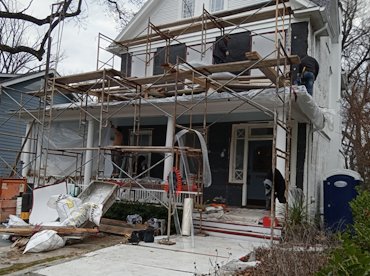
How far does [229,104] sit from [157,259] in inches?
187

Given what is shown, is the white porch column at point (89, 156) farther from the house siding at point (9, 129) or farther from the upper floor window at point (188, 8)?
the house siding at point (9, 129)

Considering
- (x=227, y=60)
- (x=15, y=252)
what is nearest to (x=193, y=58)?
(x=227, y=60)

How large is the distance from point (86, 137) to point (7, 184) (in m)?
3.59

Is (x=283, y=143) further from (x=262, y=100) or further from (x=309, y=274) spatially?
(x=309, y=274)

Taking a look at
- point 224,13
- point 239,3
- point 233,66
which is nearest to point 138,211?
point 233,66

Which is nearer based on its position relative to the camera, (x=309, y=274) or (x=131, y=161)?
(x=309, y=274)

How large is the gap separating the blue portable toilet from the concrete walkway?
116 inches

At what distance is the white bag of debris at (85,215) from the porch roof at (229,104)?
2920mm

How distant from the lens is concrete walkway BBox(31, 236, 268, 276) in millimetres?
5750

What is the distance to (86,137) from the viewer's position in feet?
44.5

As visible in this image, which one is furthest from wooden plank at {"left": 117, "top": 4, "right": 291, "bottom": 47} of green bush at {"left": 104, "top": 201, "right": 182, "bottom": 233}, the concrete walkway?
the concrete walkway

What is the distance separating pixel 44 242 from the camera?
696cm

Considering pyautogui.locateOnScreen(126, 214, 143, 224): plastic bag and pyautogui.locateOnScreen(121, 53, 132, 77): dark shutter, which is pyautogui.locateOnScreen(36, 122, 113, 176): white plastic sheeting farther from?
pyautogui.locateOnScreen(126, 214, 143, 224): plastic bag

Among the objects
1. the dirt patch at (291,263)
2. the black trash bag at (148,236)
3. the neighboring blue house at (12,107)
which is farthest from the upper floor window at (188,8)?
the dirt patch at (291,263)
